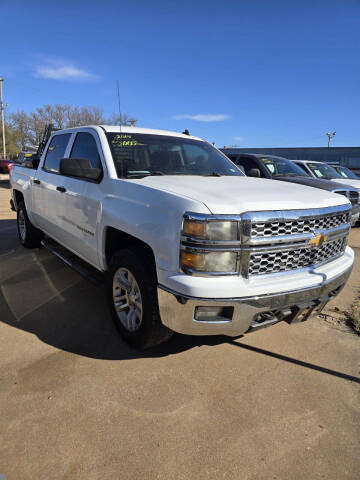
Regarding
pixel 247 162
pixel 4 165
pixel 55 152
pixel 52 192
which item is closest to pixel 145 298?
pixel 52 192

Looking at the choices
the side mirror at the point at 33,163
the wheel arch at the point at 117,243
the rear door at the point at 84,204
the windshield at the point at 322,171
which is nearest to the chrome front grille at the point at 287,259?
the wheel arch at the point at 117,243

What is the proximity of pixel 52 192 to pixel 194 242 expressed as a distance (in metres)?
2.84

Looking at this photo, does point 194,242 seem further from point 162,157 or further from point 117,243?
point 162,157

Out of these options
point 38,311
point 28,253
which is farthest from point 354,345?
point 28,253

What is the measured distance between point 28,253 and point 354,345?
16.5 feet

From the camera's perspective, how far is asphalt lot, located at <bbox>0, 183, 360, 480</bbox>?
1.86 metres

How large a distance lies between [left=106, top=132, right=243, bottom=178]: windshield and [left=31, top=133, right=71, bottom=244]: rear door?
39.6 inches

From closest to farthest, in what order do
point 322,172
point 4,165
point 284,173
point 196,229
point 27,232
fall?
point 196,229
point 27,232
point 284,173
point 322,172
point 4,165

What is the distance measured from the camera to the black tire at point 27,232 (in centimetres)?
576

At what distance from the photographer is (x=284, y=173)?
8.35 meters

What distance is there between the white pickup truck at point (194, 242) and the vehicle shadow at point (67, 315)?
0.27 meters

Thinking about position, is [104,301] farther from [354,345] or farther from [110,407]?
[354,345]

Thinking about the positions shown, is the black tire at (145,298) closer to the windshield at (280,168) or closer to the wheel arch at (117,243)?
the wheel arch at (117,243)

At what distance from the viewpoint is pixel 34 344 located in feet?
9.77
